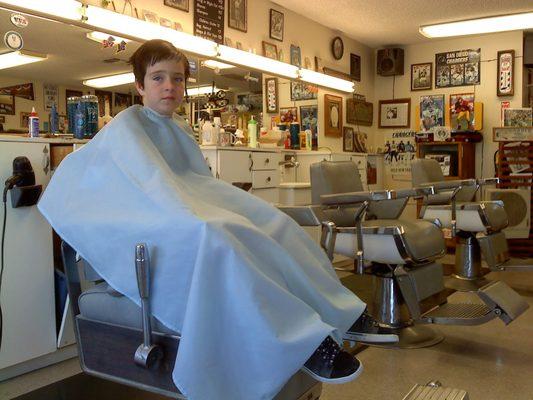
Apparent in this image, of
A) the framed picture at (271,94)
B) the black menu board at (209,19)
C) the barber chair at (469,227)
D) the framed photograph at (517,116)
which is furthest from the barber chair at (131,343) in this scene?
the framed photograph at (517,116)

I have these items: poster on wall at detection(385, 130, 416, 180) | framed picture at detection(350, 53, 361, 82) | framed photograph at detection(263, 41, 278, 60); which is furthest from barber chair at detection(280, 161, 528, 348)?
poster on wall at detection(385, 130, 416, 180)

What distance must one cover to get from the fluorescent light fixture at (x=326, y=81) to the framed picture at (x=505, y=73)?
5.43ft

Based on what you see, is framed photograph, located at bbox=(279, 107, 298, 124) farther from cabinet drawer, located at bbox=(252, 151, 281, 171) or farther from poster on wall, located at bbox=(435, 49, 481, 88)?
poster on wall, located at bbox=(435, 49, 481, 88)

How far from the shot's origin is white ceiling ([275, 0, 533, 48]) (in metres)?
4.74

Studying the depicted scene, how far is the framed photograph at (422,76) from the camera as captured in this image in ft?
20.3

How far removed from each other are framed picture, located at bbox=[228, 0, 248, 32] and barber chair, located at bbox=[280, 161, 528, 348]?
199 cm

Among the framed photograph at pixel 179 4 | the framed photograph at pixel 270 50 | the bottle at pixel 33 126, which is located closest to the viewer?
the bottle at pixel 33 126

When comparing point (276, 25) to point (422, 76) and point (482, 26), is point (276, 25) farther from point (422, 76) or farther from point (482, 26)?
point (422, 76)

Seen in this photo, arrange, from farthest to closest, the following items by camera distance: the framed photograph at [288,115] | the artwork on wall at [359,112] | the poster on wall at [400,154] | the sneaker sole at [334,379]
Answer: the poster on wall at [400,154], the artwork on wall at [359,112], the framed photograph at [288,115], the sneaker sole at [334,379]

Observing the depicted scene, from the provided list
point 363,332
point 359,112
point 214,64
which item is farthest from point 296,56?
point 363,332

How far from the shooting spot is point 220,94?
13.5 ft

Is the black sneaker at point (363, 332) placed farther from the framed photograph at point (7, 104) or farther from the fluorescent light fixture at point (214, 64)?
the fluorescent light fixture at point (214, 64)

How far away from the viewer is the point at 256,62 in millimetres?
4363

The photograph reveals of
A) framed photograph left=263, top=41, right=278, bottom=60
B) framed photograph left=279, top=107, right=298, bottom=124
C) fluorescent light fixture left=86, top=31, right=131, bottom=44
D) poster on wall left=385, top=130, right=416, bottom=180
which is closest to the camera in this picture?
fluorescent light fixture left=86, top=31, right=131, bottom=44
